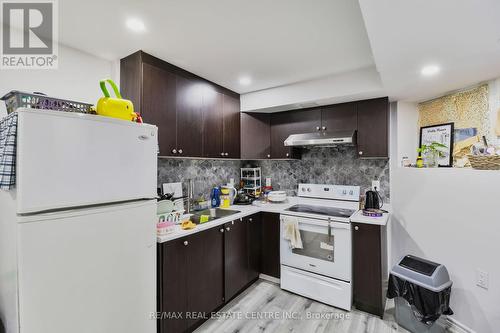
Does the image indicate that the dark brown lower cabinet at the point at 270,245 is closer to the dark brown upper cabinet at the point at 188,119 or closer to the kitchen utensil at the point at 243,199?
the kitchen utensil at the point at 243,199

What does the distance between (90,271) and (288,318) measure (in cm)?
171

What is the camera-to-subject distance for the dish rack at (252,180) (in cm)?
330

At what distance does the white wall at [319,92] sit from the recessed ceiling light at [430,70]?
0.38 meters

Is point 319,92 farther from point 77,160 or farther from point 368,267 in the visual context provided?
point 77,160

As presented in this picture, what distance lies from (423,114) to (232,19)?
2.32 metres

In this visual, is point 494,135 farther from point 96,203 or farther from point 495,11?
point 96,203

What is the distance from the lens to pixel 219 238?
215 cm

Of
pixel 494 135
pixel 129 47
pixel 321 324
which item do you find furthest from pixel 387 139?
pixel 129 47

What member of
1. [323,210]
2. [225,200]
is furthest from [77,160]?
[323,210]

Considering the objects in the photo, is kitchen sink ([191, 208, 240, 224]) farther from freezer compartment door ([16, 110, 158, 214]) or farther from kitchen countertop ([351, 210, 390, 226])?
kitchen countertop ([351, 210, 390, 226])

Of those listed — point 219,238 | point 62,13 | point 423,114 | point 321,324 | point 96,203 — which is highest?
point 62,13

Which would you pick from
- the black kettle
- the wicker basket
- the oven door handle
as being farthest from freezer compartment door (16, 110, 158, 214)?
the wicker basket

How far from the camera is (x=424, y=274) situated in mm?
1812

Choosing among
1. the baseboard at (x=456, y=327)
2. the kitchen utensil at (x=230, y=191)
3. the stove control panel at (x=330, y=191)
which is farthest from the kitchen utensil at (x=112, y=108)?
the baseboard at (x=456, y=327)
